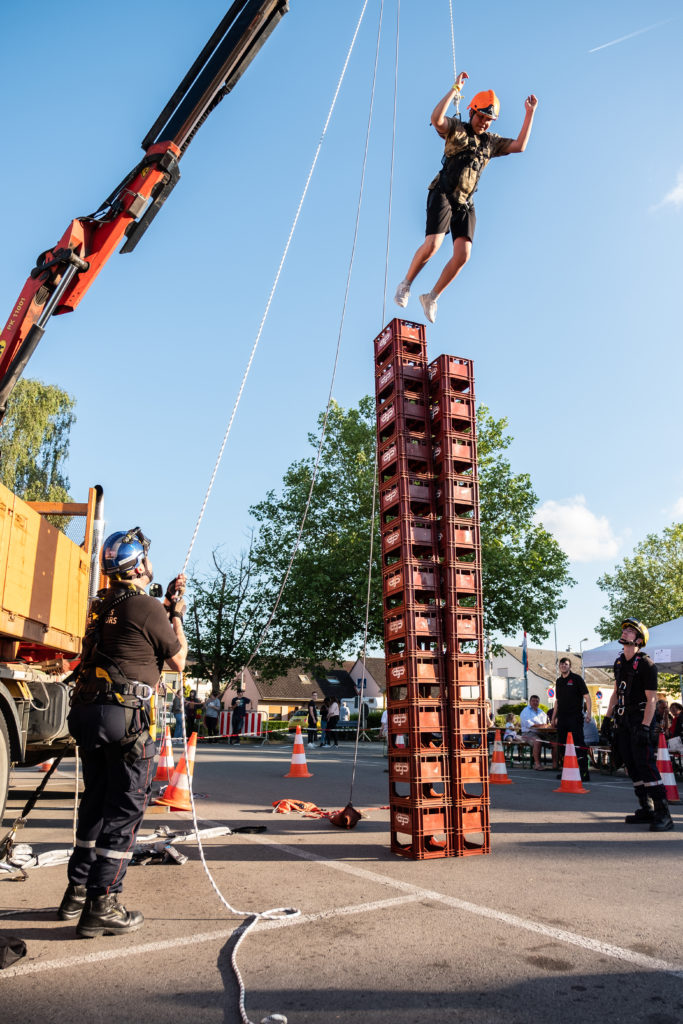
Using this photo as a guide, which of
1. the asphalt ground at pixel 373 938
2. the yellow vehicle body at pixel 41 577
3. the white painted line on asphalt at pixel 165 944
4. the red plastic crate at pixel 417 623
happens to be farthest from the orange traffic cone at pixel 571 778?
the yellow vehicle body at pixel 41 577

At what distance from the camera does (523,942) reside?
3.82 meters

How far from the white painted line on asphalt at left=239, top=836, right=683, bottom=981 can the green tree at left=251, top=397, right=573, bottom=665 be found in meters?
25.0

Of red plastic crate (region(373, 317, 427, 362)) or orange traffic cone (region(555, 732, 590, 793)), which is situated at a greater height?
red plastic crate (region(373, 317, 427, 362))

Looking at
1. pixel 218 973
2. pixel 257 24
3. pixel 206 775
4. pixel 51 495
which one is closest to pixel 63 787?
pixel 206 775

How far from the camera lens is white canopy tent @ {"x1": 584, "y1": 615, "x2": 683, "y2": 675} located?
50.8 feet

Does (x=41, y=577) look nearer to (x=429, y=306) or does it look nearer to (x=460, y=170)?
(x=429, y=306)

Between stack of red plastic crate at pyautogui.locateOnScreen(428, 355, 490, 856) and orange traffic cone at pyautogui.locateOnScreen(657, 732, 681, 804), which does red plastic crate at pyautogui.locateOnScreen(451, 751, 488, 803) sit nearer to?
stack of red plastic crate at pyautogui.locateOnScreen(428, 355, 490, 856)

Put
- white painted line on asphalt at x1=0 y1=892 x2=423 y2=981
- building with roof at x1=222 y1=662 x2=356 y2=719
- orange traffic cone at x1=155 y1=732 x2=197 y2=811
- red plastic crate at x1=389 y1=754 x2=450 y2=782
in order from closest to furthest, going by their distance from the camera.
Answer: white painted line on asphalt at x1=0 y1=892 x2=423 y2=981, red plastic crate at x1=389 y1=754 x2=450 y2=782, orange traffic cone at x1=155 y1=732 x2=197 y2=811, building with roof at x1=222 y1=662 x2=356 y2=719

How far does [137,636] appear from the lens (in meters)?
4.33

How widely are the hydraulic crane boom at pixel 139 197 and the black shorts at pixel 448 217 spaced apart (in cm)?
287

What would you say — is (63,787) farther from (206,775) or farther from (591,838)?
(591,838)

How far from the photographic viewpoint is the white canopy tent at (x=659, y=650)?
15.5 metres

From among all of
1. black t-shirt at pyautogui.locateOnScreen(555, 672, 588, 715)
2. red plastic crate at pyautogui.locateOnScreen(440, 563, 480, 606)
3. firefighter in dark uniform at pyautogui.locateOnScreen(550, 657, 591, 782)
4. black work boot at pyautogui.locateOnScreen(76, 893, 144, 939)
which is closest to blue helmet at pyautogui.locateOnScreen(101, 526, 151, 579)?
black work boot at pyautogui.locateOnScreen(76, 893, 144, 939)

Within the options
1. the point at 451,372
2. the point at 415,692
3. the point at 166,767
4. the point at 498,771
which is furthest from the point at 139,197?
the point at 498,771
